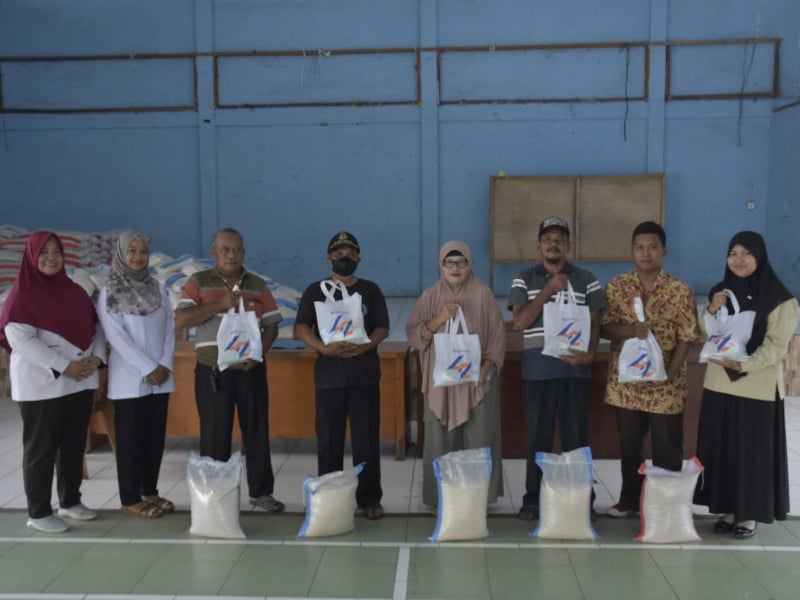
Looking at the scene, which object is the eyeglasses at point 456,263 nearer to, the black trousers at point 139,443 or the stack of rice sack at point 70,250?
the black trousers at point 139,443

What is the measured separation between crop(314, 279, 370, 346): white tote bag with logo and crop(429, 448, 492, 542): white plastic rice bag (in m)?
0.66

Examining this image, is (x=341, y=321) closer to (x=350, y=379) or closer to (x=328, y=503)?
(x=350, y=379)

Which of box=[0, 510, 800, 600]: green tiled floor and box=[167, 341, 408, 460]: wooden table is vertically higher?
box=[167, 341, 408, 460]: wooden table

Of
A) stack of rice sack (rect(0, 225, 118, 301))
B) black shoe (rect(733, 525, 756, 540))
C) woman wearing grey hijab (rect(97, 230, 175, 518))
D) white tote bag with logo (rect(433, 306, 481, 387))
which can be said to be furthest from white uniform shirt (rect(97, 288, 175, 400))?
stack of rice sack (rect(0, 225, 118, 301))

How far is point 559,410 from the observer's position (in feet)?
10.9

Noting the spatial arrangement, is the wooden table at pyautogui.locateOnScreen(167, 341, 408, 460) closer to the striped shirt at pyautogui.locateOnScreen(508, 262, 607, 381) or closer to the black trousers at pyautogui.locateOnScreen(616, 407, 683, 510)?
the striped shirt at pyautogui.locateOnScreen(508, 262, 607, 381)

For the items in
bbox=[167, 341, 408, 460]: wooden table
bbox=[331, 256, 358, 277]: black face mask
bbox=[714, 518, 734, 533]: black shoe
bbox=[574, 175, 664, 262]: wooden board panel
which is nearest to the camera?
bbox=[714, 518, 734, 533]: black shoe

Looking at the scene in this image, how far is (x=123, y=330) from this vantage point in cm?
326

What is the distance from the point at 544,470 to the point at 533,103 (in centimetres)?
718

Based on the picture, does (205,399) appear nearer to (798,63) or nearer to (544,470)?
(544,470)

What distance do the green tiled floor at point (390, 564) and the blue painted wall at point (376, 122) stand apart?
264 inches

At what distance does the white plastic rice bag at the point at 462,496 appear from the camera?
3072mm

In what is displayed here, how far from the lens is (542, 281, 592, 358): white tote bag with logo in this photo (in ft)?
10.2

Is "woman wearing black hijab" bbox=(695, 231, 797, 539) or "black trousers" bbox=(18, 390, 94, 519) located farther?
"black trousers" bbox=(18, 390, 94, 519)
